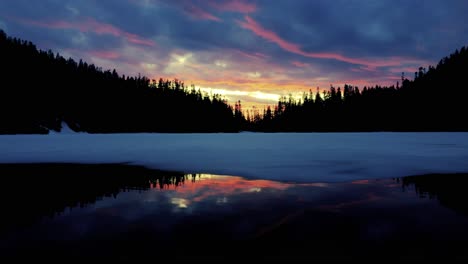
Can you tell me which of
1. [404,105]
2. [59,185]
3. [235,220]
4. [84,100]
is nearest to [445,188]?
[235,220]

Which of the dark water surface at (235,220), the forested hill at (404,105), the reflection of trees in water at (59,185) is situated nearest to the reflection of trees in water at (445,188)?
the dark water surface at (235,220)

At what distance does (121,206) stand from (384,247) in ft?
17.2

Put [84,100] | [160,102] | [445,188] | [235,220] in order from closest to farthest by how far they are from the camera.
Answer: [235,220]
[445,188]
[84,100]
[160,102]

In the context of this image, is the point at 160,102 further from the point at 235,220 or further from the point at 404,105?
the point at 235,220

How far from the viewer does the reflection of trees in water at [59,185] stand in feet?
21.0

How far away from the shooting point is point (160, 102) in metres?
131

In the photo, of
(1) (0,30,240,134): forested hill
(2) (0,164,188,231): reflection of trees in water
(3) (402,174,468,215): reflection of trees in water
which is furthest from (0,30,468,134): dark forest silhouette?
(3) (402,174,468,215): reflection of trees in water

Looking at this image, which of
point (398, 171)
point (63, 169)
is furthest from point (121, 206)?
point (398, 171)

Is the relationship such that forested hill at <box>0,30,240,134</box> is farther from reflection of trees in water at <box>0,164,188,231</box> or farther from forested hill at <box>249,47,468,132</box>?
reflection of trees in water at <box>0,164,188,231</box>

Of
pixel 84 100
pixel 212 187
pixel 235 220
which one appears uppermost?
pixel 84 100

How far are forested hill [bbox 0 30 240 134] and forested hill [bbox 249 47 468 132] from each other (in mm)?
54711

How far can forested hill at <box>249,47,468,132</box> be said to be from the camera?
119 m

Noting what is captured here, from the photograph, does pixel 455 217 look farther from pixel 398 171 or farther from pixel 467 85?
pixel 467 85

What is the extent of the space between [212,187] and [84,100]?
372ft
